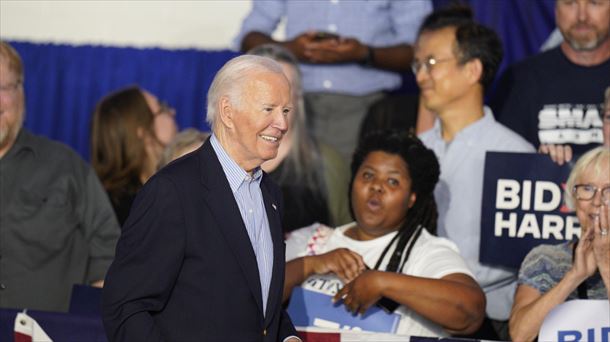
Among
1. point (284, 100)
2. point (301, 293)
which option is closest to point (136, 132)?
point (301, 293)

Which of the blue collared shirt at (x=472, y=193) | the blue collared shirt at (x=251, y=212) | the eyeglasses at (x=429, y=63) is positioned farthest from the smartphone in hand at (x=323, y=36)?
the blue collared shirt at (x=251, y=212)

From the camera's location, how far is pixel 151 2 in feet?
21.4

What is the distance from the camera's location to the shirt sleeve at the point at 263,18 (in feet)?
19.0

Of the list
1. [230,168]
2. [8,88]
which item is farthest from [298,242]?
[230,168]

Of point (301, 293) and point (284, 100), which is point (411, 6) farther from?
point (284, 100)

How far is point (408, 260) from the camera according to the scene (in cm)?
417

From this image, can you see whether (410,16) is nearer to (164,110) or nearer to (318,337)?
(164,110)

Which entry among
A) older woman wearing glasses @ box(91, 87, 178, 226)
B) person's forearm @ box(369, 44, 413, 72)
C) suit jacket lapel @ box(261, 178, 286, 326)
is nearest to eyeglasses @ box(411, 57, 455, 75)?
person's forearm @ box(369, 44, 413, 72)

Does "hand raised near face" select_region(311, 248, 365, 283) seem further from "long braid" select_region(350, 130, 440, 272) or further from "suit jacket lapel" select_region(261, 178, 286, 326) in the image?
"suit jacket lapel" select_region(261, 178, 286, 326)

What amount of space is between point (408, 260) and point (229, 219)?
4.64 ft

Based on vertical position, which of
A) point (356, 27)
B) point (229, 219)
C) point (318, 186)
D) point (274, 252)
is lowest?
point (318, 186)

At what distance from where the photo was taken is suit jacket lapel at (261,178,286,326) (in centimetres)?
300

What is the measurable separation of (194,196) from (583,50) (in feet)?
9.29

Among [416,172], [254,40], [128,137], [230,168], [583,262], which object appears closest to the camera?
[230,168]
